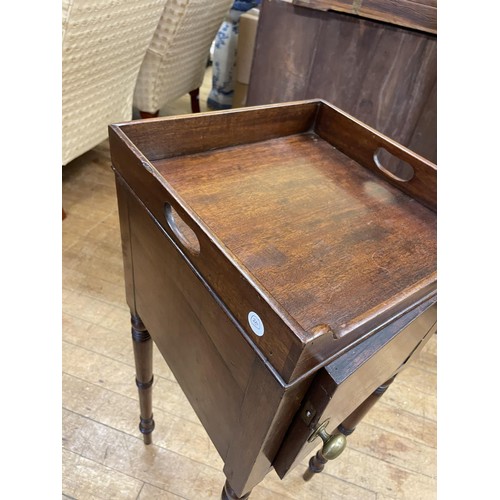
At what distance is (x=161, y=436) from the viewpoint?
970 mm

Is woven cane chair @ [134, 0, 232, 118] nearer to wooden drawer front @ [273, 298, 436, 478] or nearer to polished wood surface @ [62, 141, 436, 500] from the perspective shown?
polished wood surface @ [62, 141, 436, 500]

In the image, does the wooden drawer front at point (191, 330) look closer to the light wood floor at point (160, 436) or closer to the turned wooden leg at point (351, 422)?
the turned wooden leg at point (351, 422)

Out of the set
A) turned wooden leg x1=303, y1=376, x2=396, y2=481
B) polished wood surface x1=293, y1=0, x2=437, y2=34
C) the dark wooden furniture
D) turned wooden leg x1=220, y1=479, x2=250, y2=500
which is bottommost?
turned wooden leg x1=303, y1=376, x2=396, y2=481

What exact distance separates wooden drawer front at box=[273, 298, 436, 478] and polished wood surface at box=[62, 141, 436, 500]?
551 millimetres

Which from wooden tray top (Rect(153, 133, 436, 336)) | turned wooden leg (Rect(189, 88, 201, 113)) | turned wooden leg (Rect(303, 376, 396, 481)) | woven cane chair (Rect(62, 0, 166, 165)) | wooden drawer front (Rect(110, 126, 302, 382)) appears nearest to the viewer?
wooden drawer front (Rect(110, 126, 302, 382))

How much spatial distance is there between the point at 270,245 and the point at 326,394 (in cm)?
19

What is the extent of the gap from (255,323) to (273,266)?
11 centimetres

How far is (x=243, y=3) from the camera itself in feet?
7.11

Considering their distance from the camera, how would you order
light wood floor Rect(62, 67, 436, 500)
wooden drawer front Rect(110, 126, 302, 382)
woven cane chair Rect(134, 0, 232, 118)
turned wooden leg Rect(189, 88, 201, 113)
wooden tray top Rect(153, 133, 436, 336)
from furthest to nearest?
turned wooden leg Rect(189, 88, 201, 113) → woven cane chair Rect(134, 0, 232, 118) → light wood floor Rect(62, 67, 436, 500) → wooden tray top Rect(153, 133, 436, 336) → wooden drawer front Rect(110, 126, 302, 382)

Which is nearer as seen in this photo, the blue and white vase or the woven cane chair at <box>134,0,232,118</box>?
the woven cane chair at <box>134,0,232,118</box>

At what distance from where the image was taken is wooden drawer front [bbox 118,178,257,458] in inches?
16.8

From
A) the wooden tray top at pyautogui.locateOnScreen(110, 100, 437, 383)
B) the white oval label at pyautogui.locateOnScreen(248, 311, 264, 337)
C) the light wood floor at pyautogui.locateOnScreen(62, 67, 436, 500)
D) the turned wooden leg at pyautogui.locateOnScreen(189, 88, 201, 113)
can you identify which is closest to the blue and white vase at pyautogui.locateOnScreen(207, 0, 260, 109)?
the turned wooden leg at pyautogui.locateOnScreen(189, 88, 201, 113)

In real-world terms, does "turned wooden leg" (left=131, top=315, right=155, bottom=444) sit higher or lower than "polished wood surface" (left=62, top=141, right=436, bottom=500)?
higher

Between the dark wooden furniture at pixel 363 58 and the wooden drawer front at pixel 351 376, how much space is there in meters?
0.81
